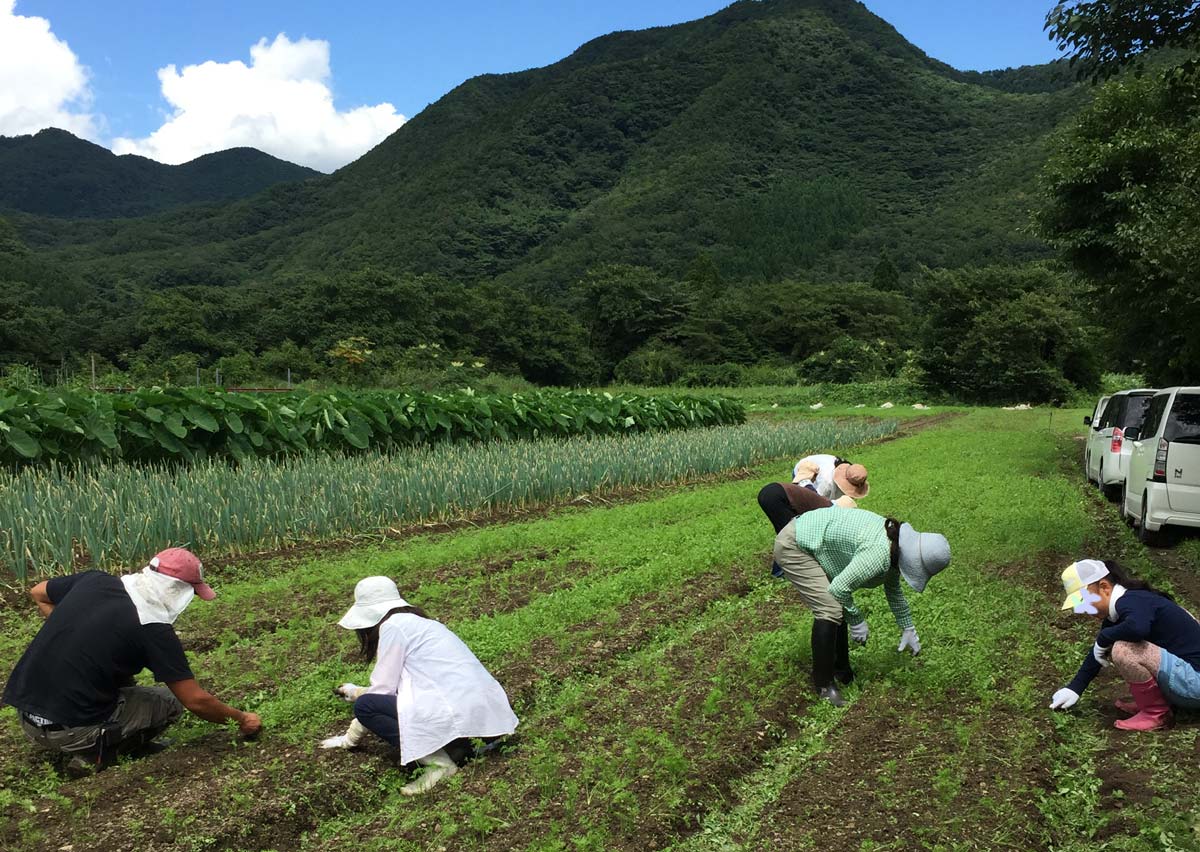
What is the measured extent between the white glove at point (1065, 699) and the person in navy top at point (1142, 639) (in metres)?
0.23

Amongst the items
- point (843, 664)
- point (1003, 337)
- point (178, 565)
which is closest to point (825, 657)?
point (843, 664)

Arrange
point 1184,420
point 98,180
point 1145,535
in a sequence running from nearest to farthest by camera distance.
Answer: point 1184,420 < point 1145,535 < point 98,180

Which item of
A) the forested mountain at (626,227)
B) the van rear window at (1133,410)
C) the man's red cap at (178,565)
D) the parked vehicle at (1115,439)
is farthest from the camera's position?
the forested mountain at (626,227)

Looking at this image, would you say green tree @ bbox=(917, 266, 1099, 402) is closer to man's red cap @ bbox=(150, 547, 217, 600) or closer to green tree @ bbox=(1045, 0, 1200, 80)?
green tree @ bbox=(1045, 0, 1200, 80)

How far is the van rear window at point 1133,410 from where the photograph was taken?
38.1ft

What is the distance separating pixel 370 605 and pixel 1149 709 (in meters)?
3.93

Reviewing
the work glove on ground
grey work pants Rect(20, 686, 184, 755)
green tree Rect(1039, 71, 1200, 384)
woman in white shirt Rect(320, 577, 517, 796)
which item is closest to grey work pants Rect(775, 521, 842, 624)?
woman in white shirt Rect(320, 577, 517, 796)

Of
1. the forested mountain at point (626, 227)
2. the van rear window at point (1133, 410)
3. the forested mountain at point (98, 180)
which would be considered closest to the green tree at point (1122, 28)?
the van rear window at point (1133, 410)

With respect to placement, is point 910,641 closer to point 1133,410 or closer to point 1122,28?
point 1122,28

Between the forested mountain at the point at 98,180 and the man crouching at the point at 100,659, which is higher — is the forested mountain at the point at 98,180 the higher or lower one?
the higher one

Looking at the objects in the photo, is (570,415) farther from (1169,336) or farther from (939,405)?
(939,405)

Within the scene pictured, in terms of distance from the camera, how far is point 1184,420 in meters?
8.47

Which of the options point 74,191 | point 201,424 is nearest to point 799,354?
point 201,424

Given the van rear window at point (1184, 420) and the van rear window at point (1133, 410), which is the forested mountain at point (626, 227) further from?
the van rear window at point (1184, 420)
